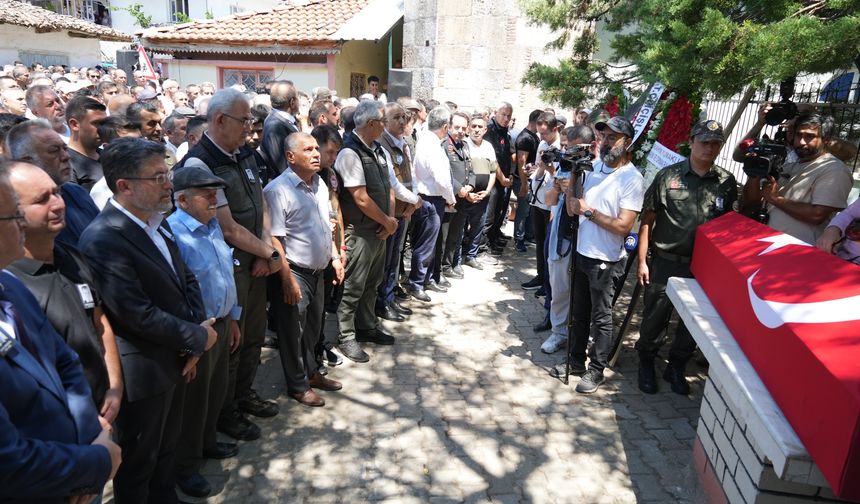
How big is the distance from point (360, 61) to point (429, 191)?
11177mm

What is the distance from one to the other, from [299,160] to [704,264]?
2.63 meters

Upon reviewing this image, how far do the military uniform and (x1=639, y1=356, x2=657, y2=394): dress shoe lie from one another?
85mm

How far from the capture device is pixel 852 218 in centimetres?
363

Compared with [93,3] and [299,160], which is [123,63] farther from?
[93,3]

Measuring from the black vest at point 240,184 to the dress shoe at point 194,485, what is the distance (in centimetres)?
124

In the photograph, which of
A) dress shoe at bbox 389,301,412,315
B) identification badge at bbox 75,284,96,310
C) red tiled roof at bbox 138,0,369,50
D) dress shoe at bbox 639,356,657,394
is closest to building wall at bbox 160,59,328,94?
red tiled roof at bbox 138,0,369,50

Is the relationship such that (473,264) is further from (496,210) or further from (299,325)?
(299,325)

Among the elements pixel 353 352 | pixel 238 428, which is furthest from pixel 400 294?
pixel 238 428

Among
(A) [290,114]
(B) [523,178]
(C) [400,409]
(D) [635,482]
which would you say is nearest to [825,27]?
(D) [635,482]

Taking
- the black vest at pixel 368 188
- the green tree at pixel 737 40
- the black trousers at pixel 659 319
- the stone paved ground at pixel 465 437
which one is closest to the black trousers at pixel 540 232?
the stone paved ground at pixel 465 437

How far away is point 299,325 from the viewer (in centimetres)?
418

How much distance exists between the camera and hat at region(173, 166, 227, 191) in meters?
2.95

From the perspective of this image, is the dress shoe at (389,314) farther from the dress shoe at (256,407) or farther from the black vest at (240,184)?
the black vest at (240,184)

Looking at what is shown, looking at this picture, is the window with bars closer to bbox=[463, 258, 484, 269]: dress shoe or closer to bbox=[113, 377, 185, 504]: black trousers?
bbox=[463, 258, 484, 269]: dress shoe
